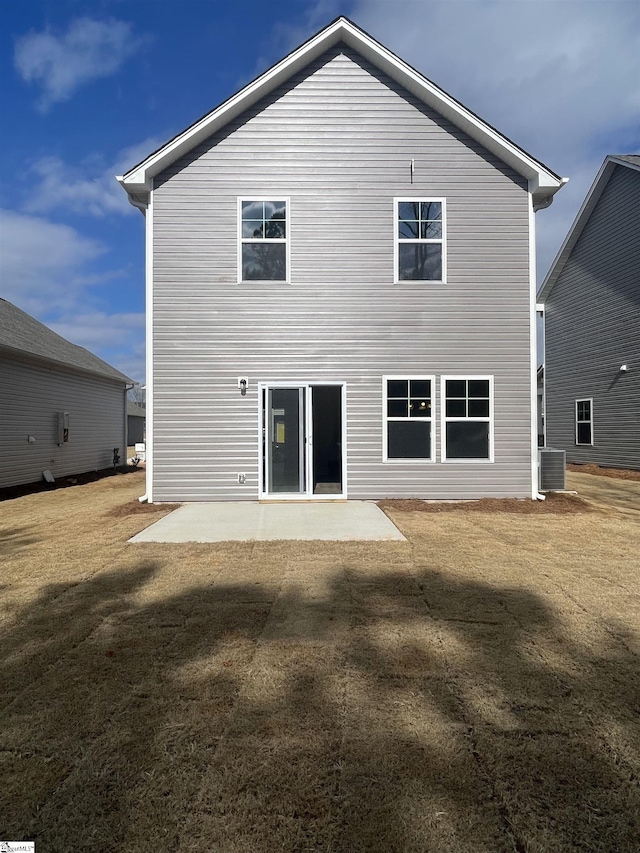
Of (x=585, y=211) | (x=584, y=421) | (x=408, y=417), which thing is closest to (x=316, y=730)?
(x=408, y=417)

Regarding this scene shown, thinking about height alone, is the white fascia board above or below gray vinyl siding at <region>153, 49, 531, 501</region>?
above

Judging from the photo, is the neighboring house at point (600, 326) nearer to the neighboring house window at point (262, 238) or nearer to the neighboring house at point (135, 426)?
the neighboring house window at point (262, 238)

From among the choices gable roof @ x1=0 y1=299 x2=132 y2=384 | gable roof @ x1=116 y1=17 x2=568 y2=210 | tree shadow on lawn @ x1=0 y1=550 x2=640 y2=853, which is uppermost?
gable roof @ x1=116 y1=17 x2=568 y2=210

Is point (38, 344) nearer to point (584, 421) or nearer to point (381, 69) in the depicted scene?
point (381, 69)

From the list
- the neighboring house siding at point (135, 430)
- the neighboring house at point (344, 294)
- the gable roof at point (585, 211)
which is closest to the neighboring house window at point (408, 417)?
the neighboring house at point (344, 294)

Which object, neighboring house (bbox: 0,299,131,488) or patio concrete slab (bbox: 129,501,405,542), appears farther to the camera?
neighboring house (bbox: 0,299,131,488)

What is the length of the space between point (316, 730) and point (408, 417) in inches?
270

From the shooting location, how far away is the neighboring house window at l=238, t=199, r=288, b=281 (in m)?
8.64

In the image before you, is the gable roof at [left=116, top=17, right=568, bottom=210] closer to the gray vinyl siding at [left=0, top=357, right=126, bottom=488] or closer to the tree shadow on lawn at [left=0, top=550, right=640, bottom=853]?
the gray vinyl siding at [left=0, top=357, right=126, bottom=488]

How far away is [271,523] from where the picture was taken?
682 cm

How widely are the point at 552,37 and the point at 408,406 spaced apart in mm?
9003

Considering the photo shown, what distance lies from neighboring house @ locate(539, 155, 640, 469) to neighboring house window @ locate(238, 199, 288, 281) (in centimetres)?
1109

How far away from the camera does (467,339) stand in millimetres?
8750

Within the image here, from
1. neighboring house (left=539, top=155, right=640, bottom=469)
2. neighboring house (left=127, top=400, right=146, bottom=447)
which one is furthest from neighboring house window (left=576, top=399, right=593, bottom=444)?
neighboring house (left=127, top=400, right=146, bottom=447)
